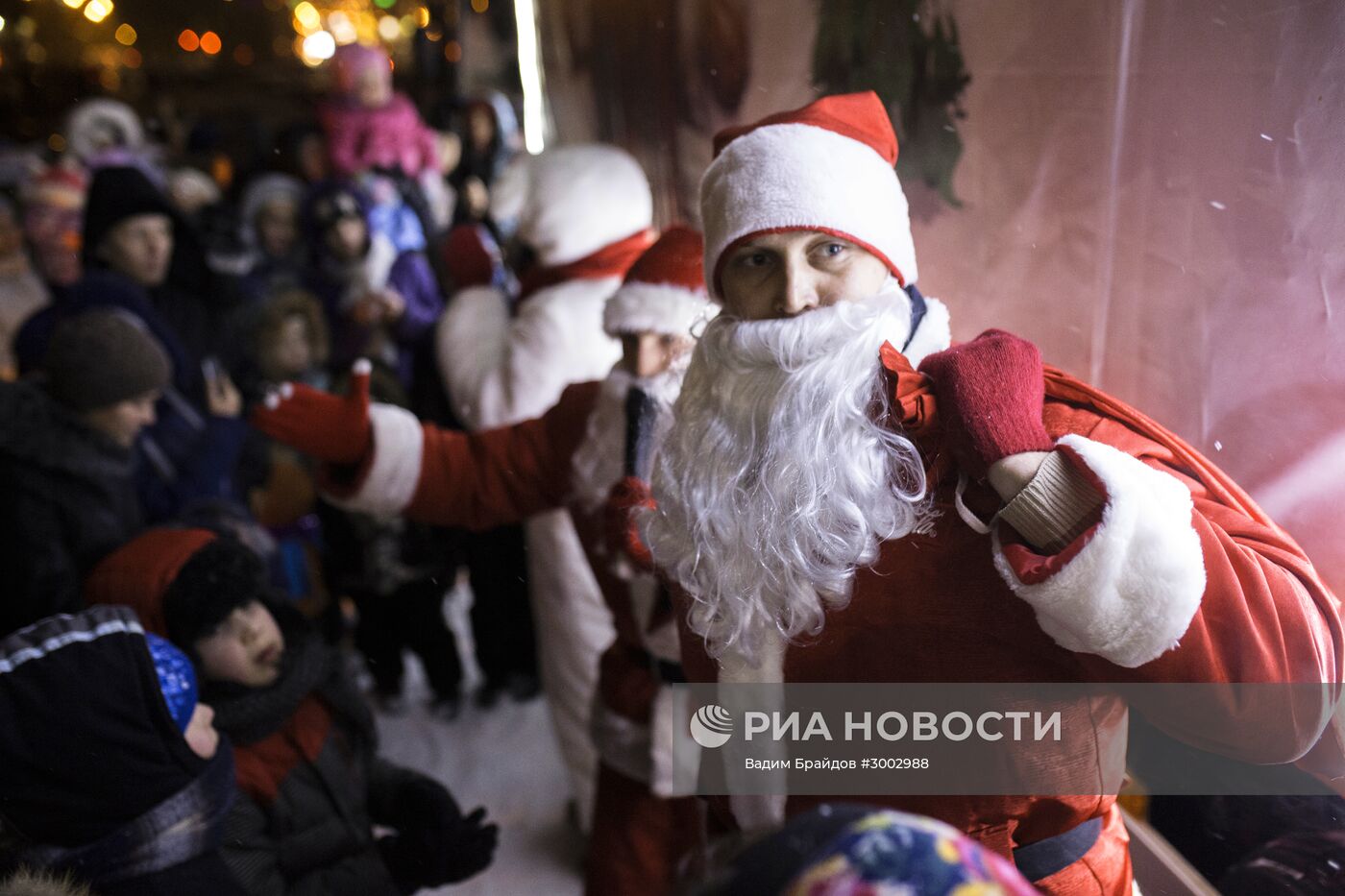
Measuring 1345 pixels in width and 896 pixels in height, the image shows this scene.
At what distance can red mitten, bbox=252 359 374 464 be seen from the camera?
4.98 feet

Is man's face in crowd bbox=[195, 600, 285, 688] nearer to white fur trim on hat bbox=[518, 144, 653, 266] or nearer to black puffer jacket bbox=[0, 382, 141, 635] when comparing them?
black puffer jacket bbox=[0, 382, 141, 635]

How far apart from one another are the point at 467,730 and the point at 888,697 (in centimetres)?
203

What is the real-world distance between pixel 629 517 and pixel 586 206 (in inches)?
46.7

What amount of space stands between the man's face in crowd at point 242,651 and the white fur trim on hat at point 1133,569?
1065mm

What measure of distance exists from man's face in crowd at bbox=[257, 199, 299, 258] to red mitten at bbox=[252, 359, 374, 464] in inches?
81.3

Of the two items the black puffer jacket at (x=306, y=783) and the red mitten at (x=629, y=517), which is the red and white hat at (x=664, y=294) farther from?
the black puffer jacket at (x=306, y=783)

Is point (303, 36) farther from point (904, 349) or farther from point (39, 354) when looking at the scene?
point (904, 349)

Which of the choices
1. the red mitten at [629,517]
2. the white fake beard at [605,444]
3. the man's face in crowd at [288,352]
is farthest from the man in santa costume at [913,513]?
the man's face in crowd at [288,352]

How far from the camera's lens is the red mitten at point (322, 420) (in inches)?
59.7

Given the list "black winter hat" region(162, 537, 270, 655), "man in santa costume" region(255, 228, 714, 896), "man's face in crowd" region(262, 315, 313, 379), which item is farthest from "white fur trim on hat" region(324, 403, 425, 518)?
"man's face in crowd" region(262, 315, 313, 379)

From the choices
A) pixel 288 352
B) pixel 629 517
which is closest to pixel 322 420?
pixel 629 517

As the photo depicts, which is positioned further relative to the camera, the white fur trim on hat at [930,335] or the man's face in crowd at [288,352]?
the man's face in crowd at [288,352]

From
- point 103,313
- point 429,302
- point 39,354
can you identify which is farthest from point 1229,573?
point 39,354

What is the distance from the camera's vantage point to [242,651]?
1374mm
